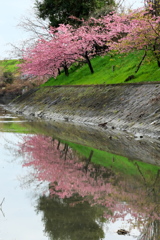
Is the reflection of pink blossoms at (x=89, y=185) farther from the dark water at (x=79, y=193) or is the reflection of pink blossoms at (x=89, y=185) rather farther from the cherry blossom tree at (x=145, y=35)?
A: the cherry blossom tree at (x=145, y=35)

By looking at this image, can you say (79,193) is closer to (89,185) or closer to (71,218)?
(89,185)

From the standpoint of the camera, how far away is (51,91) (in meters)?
43.4

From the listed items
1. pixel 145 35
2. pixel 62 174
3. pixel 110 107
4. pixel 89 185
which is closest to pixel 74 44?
pixel 145 35

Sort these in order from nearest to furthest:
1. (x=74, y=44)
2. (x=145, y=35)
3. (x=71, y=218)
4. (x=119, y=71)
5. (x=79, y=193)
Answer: (x=71, y=218) < (x=79, y=193) < (x=145, y=35) < (x=119, y=71) < (x=74, y=44)

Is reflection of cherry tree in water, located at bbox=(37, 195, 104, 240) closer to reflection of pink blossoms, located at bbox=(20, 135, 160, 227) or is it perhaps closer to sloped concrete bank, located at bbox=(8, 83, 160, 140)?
reflection of pink blossoms, located at bbox=(20, 135, 160, 227)

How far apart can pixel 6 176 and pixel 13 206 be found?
9.44 ft

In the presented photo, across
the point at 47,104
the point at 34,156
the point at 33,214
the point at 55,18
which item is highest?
the point at 55,18

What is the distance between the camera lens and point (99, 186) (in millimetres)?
8570

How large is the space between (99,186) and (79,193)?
0.79 m

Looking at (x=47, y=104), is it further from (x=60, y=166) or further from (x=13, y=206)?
(x=13, y=206)

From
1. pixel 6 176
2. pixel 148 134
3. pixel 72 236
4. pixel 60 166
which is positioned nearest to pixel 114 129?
pixel 148 134

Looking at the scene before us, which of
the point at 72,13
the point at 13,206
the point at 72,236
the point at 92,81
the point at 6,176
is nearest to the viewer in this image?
the point at 72,236

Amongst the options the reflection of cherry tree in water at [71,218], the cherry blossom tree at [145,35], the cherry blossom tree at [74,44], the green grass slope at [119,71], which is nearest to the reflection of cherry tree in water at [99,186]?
the reflection of cherry tree in water at [71,218]

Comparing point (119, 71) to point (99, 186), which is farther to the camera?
point (119, 71)
